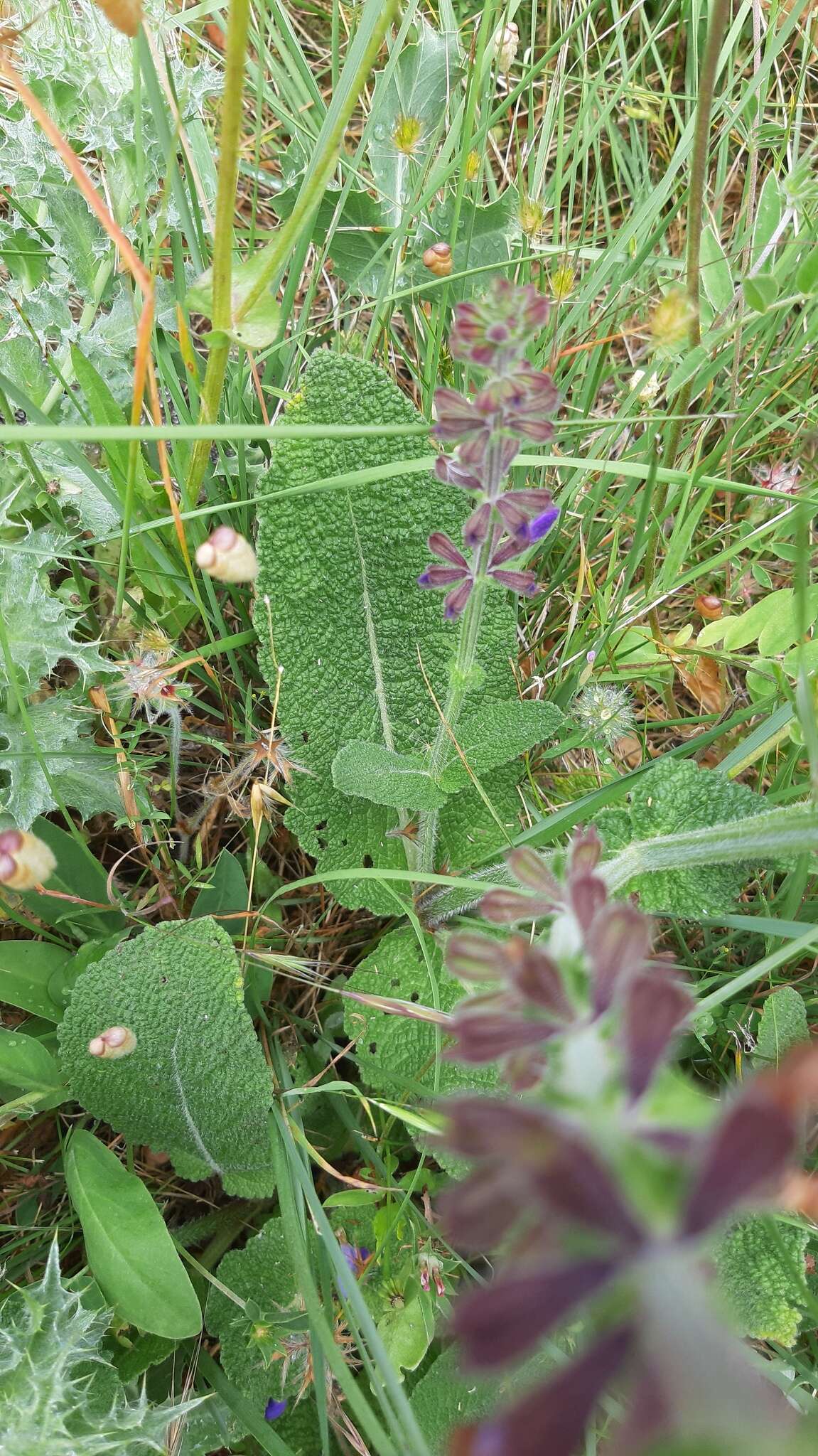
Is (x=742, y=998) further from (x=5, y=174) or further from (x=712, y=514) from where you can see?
(x=5, y=174)

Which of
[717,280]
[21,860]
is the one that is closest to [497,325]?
[21,860]

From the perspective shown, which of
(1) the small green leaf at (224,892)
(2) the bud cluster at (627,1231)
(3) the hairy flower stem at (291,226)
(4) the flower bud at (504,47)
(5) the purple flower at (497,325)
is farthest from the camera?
(4) the flower bud at (504,47)

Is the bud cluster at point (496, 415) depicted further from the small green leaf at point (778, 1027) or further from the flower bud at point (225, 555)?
the small green leaf at point (778, 1027)

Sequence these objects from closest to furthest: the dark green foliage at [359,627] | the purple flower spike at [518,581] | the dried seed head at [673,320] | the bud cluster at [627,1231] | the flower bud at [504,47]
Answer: the bud cluster at [627,1231] → the purple flower spike at [518,581] → the dried seed head at [673,320] → the dark green foliage at [359,627] → the flower bud at [504,47]

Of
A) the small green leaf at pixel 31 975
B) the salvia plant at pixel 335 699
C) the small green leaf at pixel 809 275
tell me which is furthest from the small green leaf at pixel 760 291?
the small green leaf at pixel 31 975

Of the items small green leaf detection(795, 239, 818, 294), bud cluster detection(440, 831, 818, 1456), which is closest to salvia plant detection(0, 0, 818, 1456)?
small green leaf detection(795, 239, 818, 294)

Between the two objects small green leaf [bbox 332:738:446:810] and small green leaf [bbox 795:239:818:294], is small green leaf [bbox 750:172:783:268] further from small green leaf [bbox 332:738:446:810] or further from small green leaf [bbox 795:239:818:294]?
small green leaf [bbox 332:738:446:810]

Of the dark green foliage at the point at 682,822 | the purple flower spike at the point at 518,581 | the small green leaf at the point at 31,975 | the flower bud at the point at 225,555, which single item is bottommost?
the small green leaf at the point at 31,975
